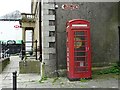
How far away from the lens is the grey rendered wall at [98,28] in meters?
12.6

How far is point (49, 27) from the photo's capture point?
40.8 feet

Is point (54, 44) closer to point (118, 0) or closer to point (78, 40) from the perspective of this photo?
point (78, 40)

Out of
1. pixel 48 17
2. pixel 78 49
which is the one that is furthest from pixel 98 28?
pixel 48 17

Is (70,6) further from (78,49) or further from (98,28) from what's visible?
(78,49)

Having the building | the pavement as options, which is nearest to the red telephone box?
the pavement

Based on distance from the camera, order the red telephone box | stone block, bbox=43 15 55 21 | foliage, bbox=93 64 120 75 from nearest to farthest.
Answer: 1. the red telephone box
2. stone block, bbox=43 15 55 21
3. foliage, bbox=93 64 120 75

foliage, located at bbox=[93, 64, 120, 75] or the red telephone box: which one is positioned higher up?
the red telephone box

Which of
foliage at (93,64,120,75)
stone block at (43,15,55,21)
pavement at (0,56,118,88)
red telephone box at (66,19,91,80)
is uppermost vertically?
stone block at (43,15,55,21)

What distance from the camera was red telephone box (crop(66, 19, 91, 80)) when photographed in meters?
11.3

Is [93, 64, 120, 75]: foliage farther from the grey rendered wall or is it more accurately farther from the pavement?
the pavement

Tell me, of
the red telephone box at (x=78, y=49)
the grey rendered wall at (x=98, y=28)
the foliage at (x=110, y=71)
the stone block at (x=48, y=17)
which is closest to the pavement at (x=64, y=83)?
the red telephone box at (x=78, y=49)

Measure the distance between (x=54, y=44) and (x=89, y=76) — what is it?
218 cm

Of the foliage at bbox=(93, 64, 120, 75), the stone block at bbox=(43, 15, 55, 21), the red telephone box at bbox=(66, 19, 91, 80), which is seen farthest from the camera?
the foliage at bbox=(93, 64, 120, 75)

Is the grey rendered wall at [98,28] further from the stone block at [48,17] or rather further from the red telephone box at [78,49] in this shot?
the red telephone box at [78,49]
